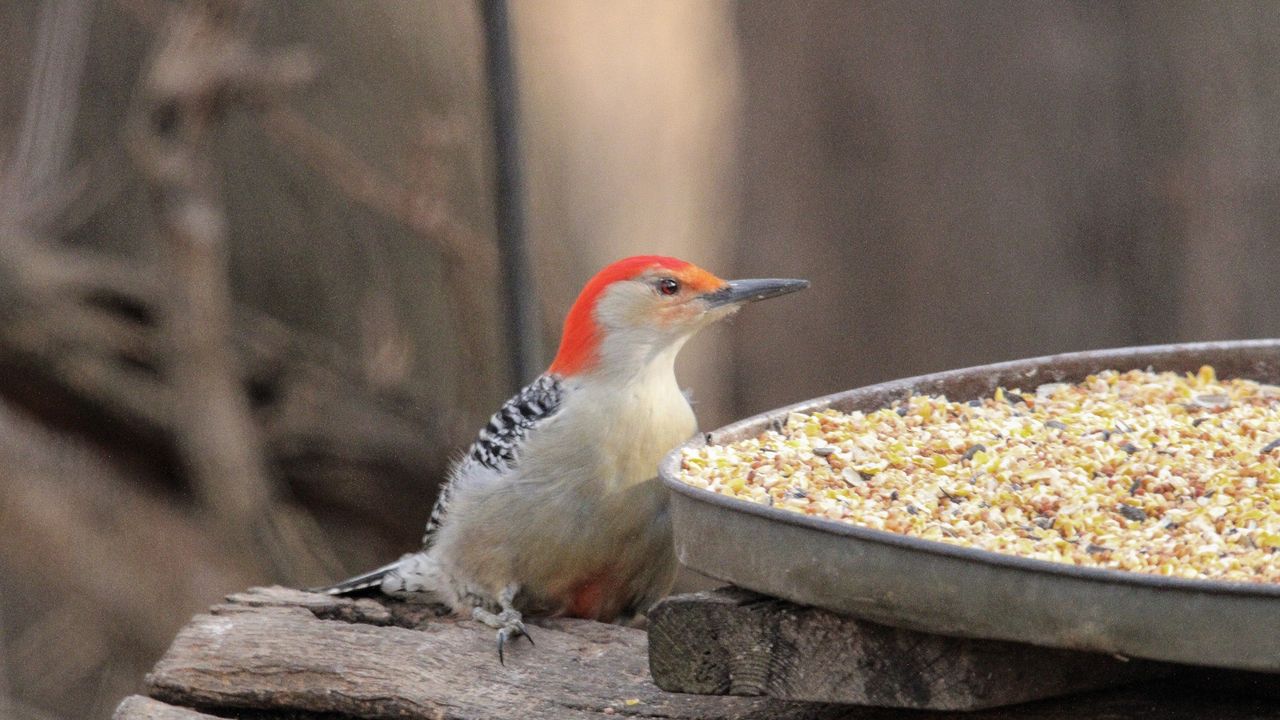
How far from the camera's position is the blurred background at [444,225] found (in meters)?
6.05

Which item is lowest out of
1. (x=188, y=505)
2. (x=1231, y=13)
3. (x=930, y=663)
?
(x=188, y=505)

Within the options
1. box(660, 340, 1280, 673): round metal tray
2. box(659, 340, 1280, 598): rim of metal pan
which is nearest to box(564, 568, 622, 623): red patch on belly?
box(659, 340, 1280, 598): rim of metal pan

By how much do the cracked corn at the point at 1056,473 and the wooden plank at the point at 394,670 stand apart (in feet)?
1.48

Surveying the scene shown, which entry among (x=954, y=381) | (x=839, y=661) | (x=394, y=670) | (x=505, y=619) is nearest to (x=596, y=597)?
(x=505, y=619)

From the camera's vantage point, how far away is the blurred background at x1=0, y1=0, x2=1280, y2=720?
605 cm

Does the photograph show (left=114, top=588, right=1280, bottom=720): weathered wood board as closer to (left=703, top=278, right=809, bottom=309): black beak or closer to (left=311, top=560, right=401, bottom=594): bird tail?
(left=311, top=560, right=401, bottom=594): bird tail

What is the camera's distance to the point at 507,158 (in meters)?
3.83

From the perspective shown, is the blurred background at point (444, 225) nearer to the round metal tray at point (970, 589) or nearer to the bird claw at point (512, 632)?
the bird claw at point (512, 632)

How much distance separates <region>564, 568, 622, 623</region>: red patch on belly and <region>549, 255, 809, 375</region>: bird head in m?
0.50

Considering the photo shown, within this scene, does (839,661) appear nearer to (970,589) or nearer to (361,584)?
(970,589)

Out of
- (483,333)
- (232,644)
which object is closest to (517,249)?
(232,644)

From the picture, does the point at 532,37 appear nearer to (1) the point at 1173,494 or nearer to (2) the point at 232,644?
(2) the point at 232,644

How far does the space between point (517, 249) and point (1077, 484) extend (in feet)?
5.72

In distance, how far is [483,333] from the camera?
672 centimetres
